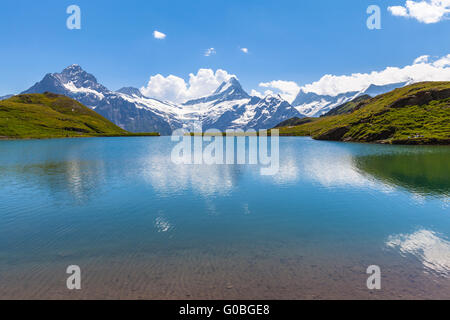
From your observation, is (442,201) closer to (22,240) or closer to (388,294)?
(388,294)

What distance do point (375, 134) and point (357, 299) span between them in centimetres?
17529

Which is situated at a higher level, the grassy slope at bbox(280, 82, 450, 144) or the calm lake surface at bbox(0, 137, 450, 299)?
the grassy slope at bbox(280, 82, 450, 144)

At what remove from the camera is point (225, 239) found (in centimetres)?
2333

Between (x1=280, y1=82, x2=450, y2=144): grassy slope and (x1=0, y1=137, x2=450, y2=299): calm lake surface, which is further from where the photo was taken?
(x1=280, y1=82, x2=450, y2=144): grassy slope

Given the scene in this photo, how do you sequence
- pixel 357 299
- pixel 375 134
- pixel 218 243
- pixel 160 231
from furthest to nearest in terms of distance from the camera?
pixel 375 134, pixel 160 231, pixel 218 243, pixel 357 299

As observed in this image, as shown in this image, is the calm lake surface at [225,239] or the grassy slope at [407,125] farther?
the grassy slope at [407,125]

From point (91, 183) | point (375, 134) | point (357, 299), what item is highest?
point (375, 134)

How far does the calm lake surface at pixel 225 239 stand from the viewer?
52.5 feet

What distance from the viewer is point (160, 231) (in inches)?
1003

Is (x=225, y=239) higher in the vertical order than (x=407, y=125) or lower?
lower

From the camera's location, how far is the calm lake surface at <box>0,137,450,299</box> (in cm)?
1602

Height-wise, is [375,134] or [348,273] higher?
[375,134]

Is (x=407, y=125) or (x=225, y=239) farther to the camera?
(x=407, y=125)

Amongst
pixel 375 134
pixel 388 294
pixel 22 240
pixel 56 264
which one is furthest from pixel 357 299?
pixel 375 134
